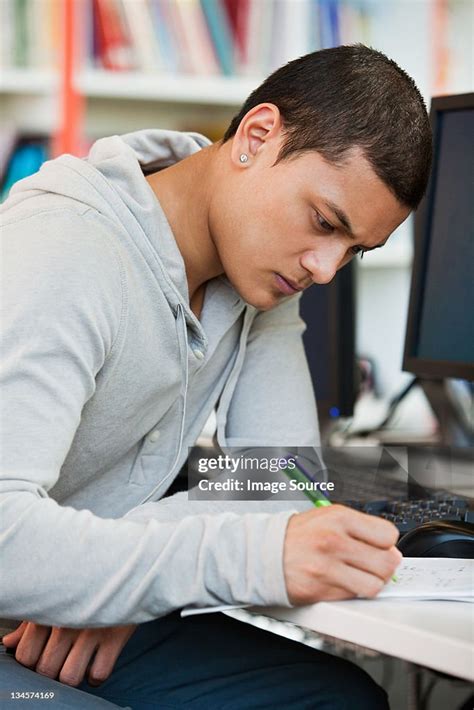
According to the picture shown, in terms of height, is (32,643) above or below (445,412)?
above

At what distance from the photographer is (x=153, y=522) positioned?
0.86m

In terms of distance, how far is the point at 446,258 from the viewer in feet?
4.95

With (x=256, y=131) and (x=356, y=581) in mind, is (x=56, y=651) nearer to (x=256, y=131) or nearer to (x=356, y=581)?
(x=356, y=581)

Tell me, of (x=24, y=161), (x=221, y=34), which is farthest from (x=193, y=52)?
(x=24, y=161)

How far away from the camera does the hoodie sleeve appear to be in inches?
32.7

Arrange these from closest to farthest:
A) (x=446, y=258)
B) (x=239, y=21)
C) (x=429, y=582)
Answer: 1. (x=429, y=582)
2. (x=446, y=258)
3. (x=239, y=21)

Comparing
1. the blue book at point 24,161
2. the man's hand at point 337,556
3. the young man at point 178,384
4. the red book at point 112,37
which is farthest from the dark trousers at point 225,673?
the red book at point 112,37

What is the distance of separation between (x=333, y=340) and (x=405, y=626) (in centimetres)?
125

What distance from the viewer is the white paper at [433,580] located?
840mm

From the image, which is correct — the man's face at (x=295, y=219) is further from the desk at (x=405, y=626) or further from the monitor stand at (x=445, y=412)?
the monitor stand at (x=445, y=412)

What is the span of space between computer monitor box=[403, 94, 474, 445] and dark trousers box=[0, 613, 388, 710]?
1.51 ft

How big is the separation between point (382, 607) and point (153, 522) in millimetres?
197

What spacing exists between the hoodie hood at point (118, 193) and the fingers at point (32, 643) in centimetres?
37

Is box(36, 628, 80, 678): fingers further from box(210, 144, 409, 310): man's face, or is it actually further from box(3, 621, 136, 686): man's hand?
box(210, 144, 409, 310): man's face
